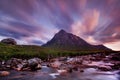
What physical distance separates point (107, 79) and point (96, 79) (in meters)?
1.75

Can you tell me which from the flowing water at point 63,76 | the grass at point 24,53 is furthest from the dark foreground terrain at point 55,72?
the grass at point 24,53

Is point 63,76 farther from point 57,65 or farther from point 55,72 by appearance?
point 57,65

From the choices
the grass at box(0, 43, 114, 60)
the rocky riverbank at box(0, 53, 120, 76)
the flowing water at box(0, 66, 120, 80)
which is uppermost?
the grass at box(0, 43, 114, 60)

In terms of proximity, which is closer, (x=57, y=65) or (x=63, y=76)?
(x=63, y=76)

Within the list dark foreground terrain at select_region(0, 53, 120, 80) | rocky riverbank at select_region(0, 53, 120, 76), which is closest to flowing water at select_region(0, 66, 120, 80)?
dark foreground terrain at select_region(0, 53, 120, 80)

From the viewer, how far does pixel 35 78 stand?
96.5 ft

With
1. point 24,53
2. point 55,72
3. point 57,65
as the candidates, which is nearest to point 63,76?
point 55,72

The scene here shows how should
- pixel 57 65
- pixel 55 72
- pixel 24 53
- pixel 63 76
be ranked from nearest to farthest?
pixel 63 76 → pixel 55 72 → pixel 57 65 → pixel 24 53

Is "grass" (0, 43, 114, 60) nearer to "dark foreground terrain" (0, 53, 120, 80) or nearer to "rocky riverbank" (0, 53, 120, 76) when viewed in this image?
"rocky riverbank" (0, 53, 120, 76)

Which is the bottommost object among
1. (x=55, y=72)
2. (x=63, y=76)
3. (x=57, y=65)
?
(x=63, y=76)

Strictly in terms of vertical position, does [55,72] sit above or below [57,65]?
below

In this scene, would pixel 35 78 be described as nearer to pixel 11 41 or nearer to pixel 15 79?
pixel 15 79

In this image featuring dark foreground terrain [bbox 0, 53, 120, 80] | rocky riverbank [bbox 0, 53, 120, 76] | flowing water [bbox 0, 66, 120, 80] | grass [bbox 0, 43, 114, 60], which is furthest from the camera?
grass [bbox 0, 43, 114, 60]

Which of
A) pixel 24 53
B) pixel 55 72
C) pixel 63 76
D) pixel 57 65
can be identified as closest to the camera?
pixel 63 76
